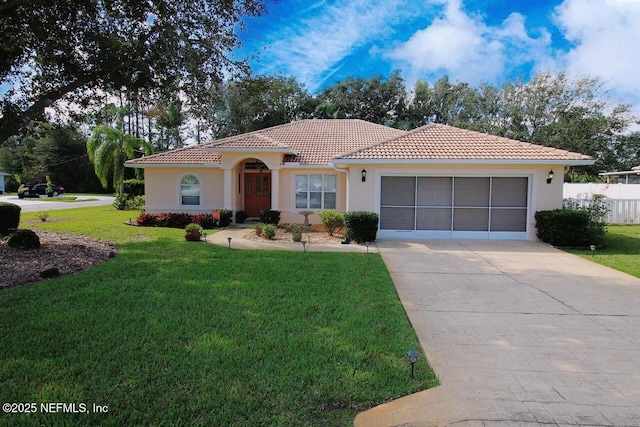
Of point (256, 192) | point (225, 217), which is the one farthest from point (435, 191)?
point (256, 192)

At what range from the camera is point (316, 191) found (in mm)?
17781

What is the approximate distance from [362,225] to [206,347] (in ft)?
29.8

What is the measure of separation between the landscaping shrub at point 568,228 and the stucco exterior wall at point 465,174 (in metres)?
0.89

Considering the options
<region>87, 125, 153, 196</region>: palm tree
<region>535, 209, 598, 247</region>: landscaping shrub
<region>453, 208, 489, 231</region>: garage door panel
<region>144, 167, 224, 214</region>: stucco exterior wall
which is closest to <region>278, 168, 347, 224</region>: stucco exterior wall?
<region>144, 167, 224, 214</region>: stucco exterior wall

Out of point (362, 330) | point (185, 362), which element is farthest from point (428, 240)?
point (185, 362)

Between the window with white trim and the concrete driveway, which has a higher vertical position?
the window with white trim

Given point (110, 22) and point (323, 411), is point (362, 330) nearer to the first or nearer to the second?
point (323, 411)

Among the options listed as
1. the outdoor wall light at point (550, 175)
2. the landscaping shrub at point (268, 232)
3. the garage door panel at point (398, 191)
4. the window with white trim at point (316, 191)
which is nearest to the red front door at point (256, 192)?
the window with white trim at point (316, 191)

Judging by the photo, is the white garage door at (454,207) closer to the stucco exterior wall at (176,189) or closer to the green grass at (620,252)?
the green grass at (620,252)

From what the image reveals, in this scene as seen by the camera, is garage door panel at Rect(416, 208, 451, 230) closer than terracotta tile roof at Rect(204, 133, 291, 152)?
Yes

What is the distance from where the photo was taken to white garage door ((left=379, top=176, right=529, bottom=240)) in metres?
13.9

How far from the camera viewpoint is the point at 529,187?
13664 millimetres

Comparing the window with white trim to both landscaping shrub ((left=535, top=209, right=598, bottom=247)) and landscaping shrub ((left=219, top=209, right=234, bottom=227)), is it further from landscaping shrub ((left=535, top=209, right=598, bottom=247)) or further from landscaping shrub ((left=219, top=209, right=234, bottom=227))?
landscaping shrub ((left=535, top=209, right=598, bottom=247))

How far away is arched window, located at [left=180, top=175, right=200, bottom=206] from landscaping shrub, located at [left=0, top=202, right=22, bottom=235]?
24.7 feet
